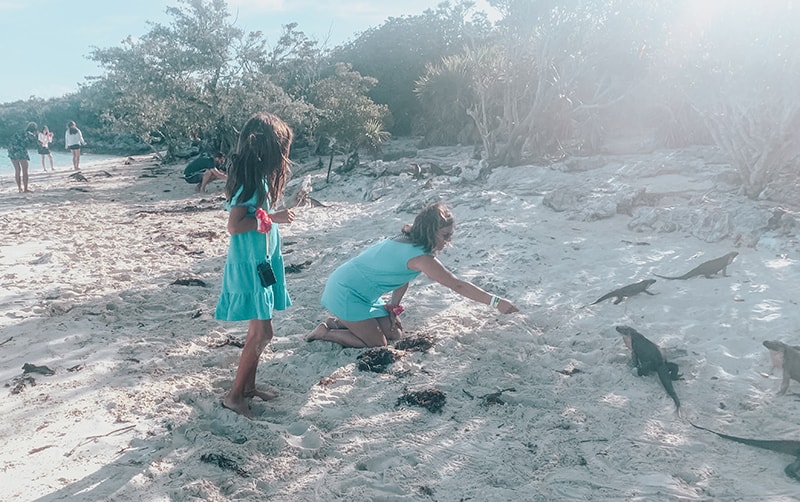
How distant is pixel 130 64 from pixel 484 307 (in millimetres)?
13614

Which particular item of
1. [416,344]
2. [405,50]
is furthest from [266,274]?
[405,50]

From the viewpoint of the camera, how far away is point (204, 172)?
12.6 metres

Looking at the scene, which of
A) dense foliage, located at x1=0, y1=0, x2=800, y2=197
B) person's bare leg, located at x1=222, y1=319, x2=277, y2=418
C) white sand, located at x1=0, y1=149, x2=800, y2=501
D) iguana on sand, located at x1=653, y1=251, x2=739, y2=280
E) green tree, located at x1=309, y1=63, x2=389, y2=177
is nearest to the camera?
white sand, located at x1=0, y1=149, x2=800, y2=501

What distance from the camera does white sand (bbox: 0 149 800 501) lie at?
8.72 feet

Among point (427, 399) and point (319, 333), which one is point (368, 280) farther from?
point (427, 399)

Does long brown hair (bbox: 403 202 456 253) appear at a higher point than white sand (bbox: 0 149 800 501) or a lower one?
higher

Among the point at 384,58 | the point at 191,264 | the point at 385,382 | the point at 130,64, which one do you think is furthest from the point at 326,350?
the point at 384,58

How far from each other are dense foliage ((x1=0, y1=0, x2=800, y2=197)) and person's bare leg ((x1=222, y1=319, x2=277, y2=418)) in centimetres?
681

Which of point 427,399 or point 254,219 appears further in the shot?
point 427,399

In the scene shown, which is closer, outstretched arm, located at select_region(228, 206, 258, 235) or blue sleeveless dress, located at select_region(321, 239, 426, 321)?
outstretched arm, located at select_region(228, 206, 258, 235)

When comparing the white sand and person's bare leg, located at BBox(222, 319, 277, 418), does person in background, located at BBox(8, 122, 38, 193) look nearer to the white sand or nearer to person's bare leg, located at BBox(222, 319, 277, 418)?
the white sand

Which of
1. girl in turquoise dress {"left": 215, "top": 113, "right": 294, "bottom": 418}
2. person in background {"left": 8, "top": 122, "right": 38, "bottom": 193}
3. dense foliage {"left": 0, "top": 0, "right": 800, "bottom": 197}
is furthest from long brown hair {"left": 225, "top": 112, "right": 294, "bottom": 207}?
person in background {"left": 8, "top": 122, "right": 38, "bottom": 193}

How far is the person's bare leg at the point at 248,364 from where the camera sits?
3.09m

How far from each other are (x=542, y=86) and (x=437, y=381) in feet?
30.3
